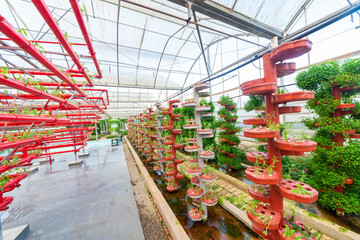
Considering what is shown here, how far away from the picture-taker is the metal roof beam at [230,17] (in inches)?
108

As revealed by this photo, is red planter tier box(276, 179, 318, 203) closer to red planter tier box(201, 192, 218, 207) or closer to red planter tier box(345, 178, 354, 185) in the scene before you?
red planter tier box(201, 192, 218, 207)

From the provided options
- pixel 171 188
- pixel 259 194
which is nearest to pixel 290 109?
pixel 259 194

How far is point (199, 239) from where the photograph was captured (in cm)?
205

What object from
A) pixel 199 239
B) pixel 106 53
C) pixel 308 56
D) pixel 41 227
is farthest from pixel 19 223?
pixel 308 56

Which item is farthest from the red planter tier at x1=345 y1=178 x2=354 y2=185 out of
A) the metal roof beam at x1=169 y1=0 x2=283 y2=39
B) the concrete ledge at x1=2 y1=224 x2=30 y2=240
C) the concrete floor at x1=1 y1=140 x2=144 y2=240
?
the concrete ledge at x1=2 y1=224 x2=30 y2=240

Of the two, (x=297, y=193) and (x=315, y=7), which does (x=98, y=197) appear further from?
(x=315, y=7)

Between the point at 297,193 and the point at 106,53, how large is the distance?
8.07 meters

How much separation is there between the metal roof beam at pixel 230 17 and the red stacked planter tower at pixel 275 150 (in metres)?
2.33

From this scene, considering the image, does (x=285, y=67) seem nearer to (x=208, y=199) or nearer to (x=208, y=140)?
(x=208, y=199)

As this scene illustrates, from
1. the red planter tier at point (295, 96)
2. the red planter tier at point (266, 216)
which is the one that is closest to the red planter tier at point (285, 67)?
the red planter tier at point (295, 96)

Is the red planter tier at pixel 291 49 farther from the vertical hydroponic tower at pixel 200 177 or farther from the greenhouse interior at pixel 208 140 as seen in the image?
the vertical hydroponic tower at pixel 200 177

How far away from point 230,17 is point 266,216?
391 cm

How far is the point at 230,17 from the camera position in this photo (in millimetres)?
3080

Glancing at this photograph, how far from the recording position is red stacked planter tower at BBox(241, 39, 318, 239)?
3.67 feet
